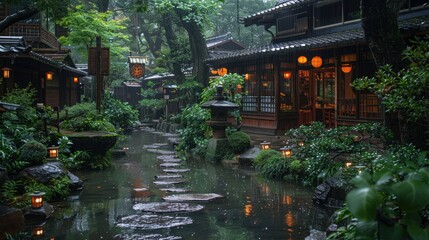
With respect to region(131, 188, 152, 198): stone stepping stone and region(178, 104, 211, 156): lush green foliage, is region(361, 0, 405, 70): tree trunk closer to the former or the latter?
region(131, 188, 152, 198): stone stepping stone

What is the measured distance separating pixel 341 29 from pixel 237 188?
36.7 feet

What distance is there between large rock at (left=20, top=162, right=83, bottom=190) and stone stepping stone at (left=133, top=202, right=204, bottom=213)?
2307 mm

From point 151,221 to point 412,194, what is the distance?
19.6 ft

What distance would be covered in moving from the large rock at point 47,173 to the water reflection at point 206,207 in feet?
2.02

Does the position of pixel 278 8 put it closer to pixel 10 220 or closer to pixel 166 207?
A: pixel 166 207

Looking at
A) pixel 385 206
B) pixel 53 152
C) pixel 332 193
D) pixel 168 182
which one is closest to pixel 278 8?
pixel 168 182

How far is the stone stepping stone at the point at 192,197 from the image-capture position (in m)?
9.79

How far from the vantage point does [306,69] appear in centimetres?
2131

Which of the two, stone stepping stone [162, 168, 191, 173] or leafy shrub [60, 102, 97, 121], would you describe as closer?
stone stepping stone [162, 168, 191, 173]

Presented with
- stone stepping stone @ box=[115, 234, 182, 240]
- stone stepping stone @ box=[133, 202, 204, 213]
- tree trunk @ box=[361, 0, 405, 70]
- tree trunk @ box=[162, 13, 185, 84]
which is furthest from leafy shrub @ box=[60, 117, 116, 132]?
tree trunk @ box=[162, 13, 185, 84]

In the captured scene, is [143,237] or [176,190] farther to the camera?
[176,190]

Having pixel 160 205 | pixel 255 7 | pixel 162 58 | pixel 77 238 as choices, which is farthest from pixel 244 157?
pixel 255 7

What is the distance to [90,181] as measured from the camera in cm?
1216

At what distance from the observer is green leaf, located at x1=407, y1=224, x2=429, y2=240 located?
273 cm
